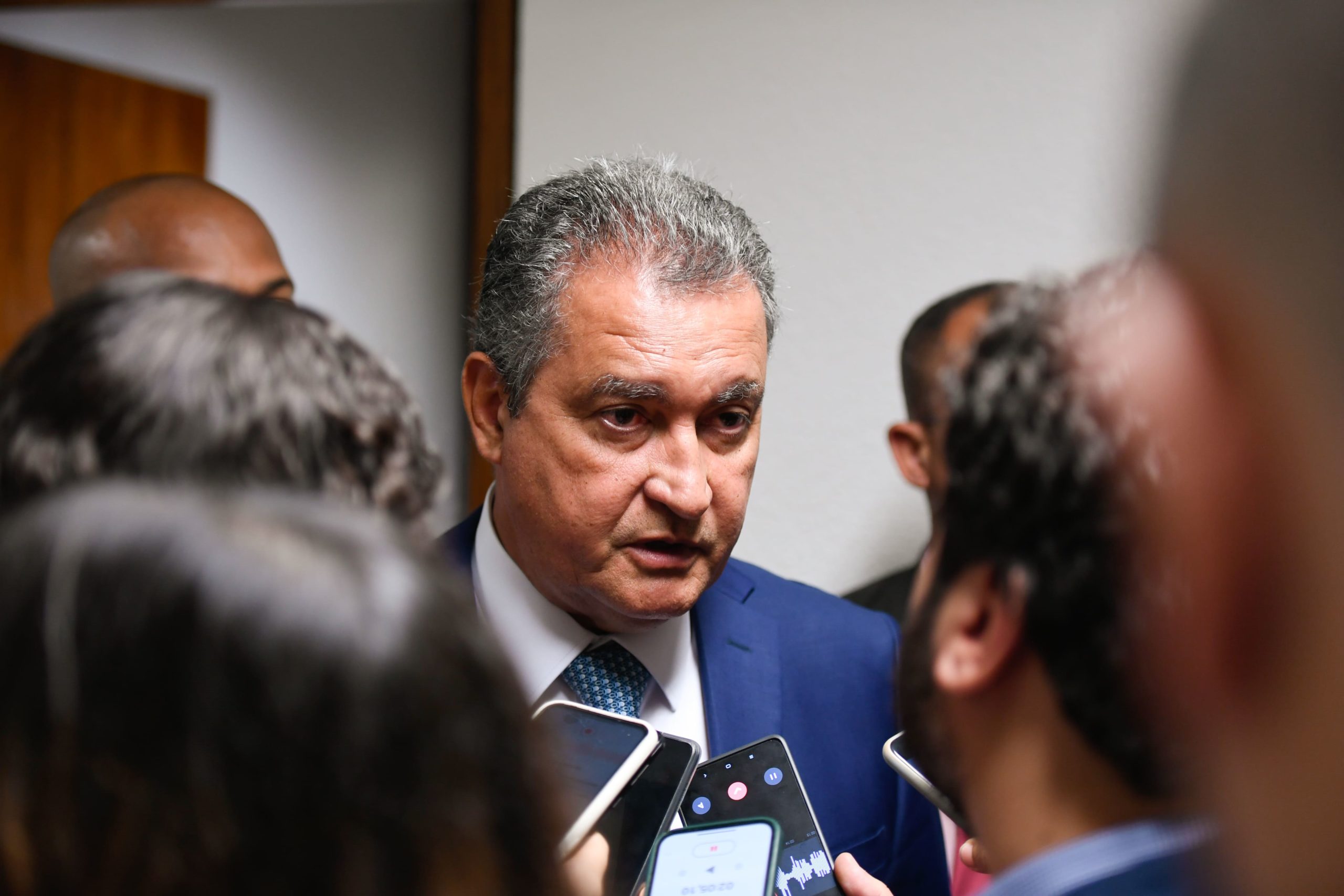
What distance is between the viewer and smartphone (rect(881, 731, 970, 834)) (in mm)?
701

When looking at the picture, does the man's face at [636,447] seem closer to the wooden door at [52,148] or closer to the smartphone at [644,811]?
the smartphone at [644,811]

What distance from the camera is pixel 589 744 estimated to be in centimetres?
83

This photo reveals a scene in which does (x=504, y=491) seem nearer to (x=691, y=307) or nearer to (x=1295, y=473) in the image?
(x=691, y=307)

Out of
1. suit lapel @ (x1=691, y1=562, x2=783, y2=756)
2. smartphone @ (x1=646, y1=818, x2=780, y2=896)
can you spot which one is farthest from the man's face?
smartphone @ (x1=646, y1=818, x2=780, y2=896)

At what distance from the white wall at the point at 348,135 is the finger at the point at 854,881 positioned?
1557mm

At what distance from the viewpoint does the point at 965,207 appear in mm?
2092

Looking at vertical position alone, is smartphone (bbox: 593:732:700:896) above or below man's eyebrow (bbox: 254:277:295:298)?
below

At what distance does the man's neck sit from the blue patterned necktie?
0.63m

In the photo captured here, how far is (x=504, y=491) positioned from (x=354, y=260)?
140 centimetres

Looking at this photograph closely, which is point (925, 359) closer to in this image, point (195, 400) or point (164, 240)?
point (164, 240)

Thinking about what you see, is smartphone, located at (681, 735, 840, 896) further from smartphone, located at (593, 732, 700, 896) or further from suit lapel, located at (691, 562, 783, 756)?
suit lapel, located at (691, 562, 783, 756)

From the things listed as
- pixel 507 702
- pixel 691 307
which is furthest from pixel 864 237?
pixel 507 702

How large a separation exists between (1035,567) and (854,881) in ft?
1.54

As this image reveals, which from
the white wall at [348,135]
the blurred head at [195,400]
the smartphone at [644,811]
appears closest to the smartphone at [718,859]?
the smartphone at [644,811]
